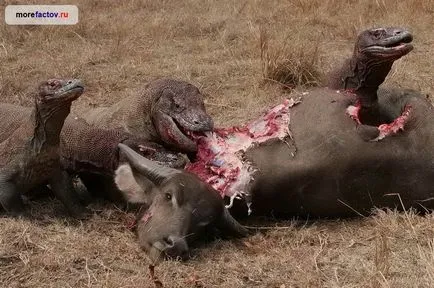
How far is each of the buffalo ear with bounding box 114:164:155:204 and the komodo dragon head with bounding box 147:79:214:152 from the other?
0.45 m

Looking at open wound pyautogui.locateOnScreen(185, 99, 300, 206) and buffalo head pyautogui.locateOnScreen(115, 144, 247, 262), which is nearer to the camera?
buffalo head pyautogui.locateOnScreen(115, 144, 247, 262)

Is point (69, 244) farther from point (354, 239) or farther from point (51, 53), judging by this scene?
point (51, 53)

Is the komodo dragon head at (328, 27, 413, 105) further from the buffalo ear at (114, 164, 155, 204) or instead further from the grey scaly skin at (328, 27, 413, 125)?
the buffalo ear at (114, 164, 155, 204)

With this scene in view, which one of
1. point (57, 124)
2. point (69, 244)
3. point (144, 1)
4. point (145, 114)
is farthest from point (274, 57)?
point (144, 1)

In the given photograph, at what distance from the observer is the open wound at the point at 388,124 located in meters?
4.31

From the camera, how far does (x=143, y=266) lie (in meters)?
3.81

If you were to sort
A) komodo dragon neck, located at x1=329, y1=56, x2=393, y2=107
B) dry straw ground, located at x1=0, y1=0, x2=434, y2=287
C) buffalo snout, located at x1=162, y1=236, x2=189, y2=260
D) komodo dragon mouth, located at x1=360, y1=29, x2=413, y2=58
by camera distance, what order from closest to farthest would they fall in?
1. dry straw ground, located at x1=0, y1=0, x2=434, y2=287
2. buffalo snout, located at x1=162, y1=236, x2=189, y2=260
3. komodo dragon mouth, located at x1=360, y1=29, x2=413, y2=58
4. komodo dragon neck, located at x1=329, y1=56, x2=393, y2=107

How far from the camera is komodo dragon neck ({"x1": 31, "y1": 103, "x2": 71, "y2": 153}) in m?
4.47

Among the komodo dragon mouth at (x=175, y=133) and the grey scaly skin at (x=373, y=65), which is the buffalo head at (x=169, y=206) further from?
the grey scaly skin at (x=373, y=65)

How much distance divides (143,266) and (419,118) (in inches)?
70.2

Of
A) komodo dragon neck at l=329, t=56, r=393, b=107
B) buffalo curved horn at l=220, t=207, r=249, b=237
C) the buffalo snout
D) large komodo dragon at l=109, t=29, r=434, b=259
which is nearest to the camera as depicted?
the buffalo snout

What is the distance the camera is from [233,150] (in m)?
4.59

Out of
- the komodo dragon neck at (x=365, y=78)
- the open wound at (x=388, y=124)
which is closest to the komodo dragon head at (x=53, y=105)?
the open wound at (x=388, y=124)

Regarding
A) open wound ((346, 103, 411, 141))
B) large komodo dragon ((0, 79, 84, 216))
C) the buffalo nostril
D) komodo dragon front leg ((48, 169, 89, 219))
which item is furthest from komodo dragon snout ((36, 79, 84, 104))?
open wound ((346, 103, 411, 141))
